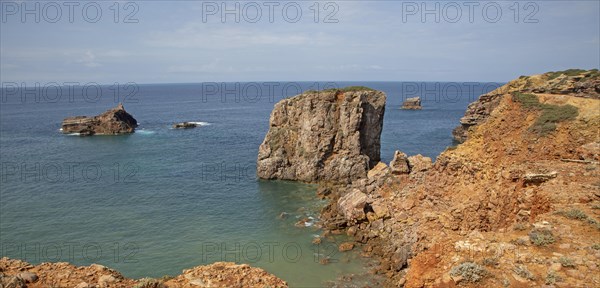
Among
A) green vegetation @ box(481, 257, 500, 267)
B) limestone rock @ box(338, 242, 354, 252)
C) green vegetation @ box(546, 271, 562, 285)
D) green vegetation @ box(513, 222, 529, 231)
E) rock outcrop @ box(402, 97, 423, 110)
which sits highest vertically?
rock outcrop @ box(402, 97, 423, 110)

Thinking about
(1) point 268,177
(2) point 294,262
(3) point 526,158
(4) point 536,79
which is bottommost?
(2) point 294,262

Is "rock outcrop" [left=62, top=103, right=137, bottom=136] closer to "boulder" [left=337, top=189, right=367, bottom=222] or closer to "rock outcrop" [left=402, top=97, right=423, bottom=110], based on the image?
"boulder" [left=337, top=189, right=367, bottom=222]

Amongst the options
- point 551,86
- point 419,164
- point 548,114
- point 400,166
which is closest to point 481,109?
point 551,86

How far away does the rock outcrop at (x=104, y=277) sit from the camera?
1423 centimetres

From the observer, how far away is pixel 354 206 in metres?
41.6

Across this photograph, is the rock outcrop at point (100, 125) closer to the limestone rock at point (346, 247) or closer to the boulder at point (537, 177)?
the limestone rock at point (346, 247)

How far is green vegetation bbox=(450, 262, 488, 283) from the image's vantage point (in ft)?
50.1

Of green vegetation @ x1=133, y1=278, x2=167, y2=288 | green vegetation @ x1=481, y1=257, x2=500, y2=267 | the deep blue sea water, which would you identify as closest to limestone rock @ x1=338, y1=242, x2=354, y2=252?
the deep blue sea water

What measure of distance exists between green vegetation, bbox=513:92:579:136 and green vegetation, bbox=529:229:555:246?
11892mm

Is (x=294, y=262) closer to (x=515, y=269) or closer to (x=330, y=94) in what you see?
(x=515, y=269)

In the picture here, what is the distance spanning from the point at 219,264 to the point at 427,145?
75.8m

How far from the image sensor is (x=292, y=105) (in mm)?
62156

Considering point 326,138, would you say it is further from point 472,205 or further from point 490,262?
point 490,262

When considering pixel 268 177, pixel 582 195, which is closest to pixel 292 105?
pixel 268 177
